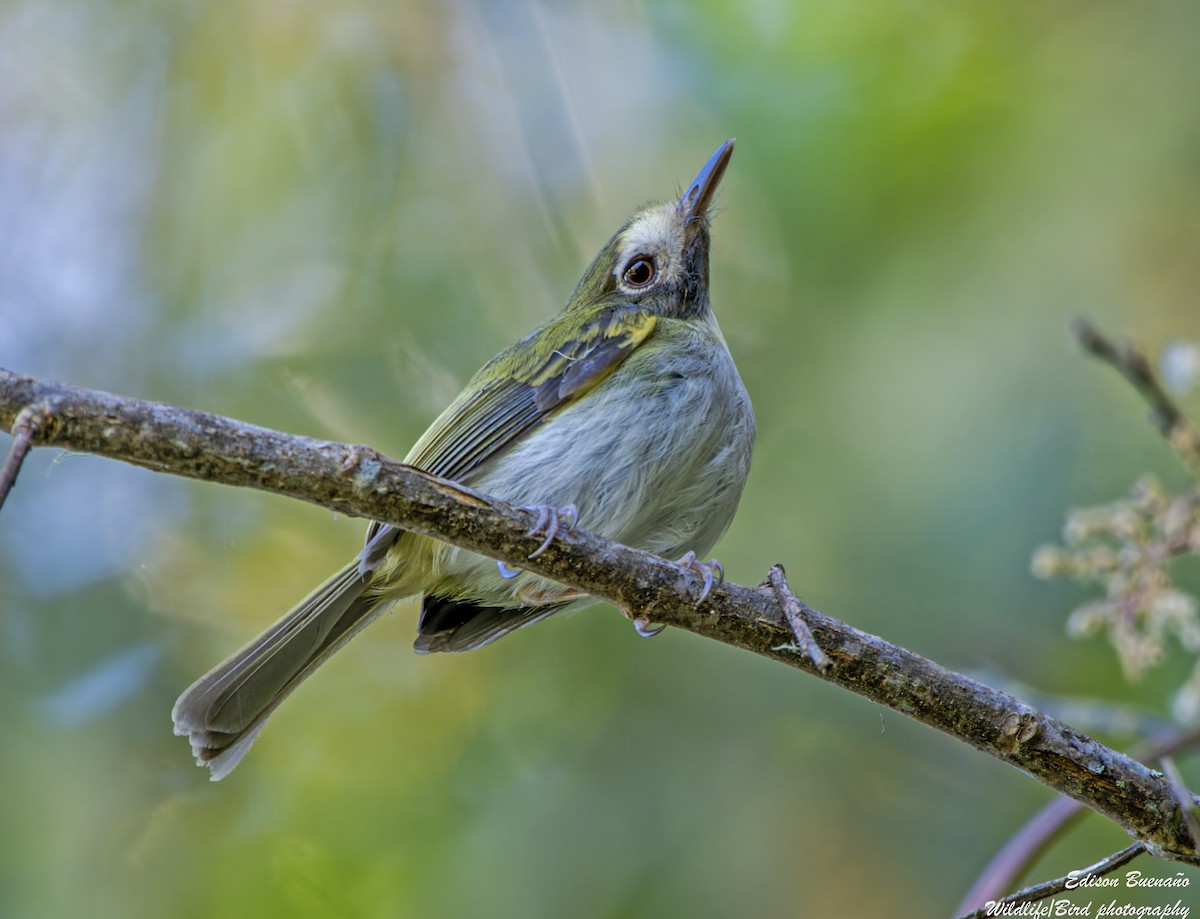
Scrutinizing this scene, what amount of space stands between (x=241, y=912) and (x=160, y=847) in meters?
0.50

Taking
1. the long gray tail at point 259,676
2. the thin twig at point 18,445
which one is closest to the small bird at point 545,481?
the long gray tail at point 259,676

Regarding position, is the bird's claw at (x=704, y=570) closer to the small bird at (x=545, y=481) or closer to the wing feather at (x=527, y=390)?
the small bird at (x=545, y=481)

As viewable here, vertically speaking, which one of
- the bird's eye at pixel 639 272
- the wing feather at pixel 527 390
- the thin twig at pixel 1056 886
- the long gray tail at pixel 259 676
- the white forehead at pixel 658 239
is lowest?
the thin twig at pixel 1056 886

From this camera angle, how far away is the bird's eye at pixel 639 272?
389 centimetres

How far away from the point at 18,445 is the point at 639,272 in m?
2.51

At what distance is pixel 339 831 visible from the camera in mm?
4031

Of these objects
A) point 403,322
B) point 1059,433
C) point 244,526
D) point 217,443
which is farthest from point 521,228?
point 217,443

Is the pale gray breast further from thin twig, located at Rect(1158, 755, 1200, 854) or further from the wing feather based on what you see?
thin twig, located at Rect(1158, 755, 1200, 854)

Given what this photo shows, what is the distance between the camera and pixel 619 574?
2262 millimetres

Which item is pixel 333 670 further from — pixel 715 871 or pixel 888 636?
pixel 888 636

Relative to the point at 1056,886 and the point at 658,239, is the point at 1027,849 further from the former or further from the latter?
the point at 658,239

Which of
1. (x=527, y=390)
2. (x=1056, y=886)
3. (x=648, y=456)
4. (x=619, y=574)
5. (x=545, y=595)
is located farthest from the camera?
(x=527, y=390)


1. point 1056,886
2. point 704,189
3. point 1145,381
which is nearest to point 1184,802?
point 1056,886

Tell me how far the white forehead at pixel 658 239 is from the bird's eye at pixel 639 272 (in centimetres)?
2
